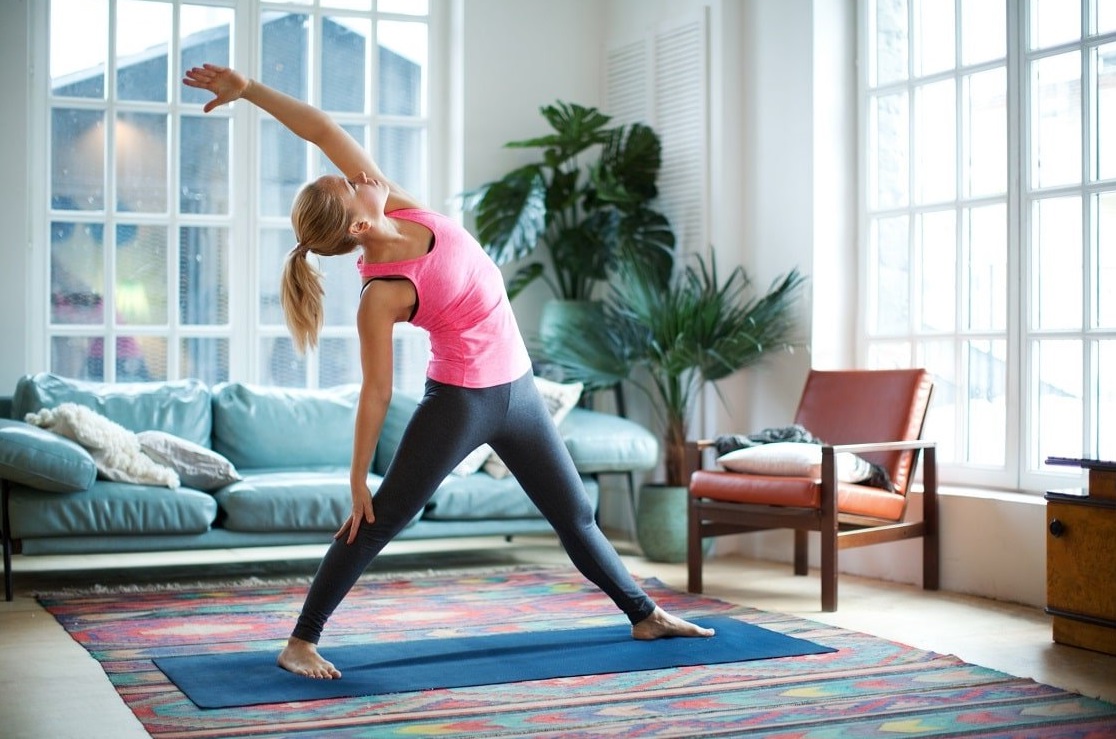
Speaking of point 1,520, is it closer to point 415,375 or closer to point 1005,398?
point 415,375

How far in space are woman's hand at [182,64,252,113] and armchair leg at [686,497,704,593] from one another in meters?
2.51

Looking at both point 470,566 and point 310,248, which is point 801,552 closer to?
point 470,566

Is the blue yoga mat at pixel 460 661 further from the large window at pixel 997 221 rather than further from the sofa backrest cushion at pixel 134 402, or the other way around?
the sofa backrest cushion at pixel 134 402

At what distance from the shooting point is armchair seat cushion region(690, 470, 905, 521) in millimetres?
4691

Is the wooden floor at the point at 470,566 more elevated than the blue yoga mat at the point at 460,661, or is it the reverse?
the blue yoga mat at the point at 460,661

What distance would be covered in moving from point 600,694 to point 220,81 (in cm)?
181


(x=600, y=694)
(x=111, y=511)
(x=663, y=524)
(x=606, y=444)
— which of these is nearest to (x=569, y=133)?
(x=606, y=444)

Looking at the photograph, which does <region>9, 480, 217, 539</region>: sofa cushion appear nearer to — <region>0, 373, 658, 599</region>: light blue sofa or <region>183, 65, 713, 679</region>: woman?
<region>0, 373, 658, 599</region>: light blue sofa

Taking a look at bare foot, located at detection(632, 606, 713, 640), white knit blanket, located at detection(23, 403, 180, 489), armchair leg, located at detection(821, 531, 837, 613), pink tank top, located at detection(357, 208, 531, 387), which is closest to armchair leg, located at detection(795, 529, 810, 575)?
armchair leg, located at detection(821, 531, 837, 613)

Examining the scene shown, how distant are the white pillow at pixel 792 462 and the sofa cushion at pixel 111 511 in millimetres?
1990

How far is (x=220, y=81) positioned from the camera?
336 centimetres

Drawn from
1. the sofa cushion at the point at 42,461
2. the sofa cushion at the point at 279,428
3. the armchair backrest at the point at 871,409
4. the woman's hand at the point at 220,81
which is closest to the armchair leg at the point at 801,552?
the armchair backrest at the point at 871,409

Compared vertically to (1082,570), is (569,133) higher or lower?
higher

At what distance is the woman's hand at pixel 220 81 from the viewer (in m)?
3.32
